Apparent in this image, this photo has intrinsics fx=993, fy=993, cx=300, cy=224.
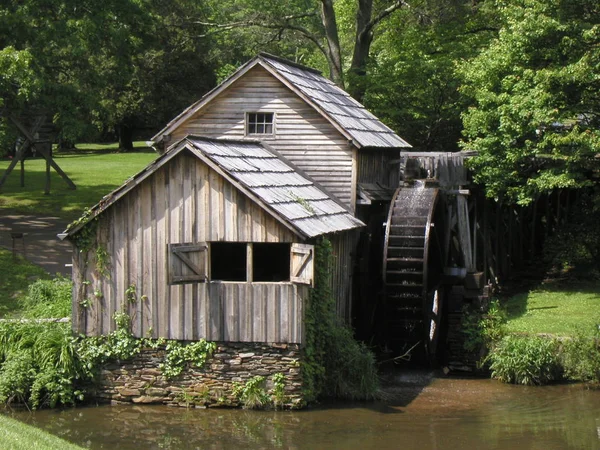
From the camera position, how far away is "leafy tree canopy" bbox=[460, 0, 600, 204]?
21031 mm

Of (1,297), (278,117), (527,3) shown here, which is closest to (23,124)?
(1,297)

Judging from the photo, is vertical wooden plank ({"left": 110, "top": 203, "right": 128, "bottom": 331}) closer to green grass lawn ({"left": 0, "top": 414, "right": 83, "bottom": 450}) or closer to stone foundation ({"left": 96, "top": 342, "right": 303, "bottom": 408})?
stone foundation ({"left": 96, "top": 342, "right": 303, "bottom": 408})

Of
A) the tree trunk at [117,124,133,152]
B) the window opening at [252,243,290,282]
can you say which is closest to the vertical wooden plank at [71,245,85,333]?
the window opening at [252,243,290,282]

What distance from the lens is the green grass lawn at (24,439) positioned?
38.2 feet

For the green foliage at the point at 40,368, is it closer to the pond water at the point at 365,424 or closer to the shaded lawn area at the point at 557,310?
the pond water at the point at 365,424

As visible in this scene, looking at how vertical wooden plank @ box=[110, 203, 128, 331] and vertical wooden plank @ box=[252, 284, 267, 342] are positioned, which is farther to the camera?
vertical wooden plank @ box=[110, 203, 128, 331]

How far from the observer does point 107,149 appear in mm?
54812

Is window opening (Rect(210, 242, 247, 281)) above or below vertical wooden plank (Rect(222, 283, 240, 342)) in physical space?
above

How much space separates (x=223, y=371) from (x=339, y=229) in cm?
356

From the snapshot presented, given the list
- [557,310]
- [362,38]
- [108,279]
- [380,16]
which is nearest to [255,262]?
[108,279]

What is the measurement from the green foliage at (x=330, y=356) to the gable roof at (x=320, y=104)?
4.22m

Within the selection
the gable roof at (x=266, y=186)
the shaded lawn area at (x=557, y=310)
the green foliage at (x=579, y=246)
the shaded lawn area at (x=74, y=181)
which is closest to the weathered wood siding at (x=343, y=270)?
the gable roof at (x=266, y=186)

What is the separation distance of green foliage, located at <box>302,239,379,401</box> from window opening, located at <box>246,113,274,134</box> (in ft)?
15.2

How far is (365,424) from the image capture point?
15.8 m
